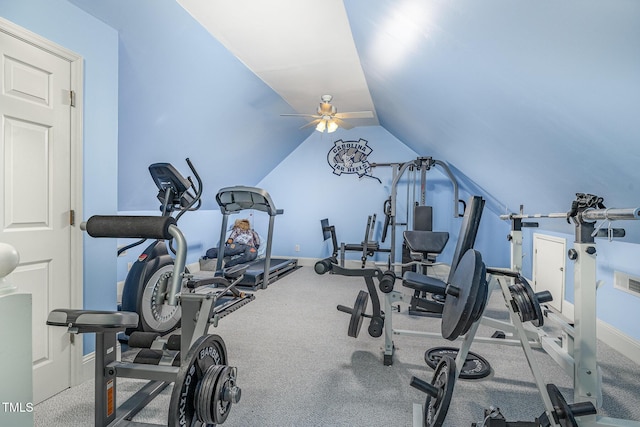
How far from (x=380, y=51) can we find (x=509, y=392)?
2.60 metres

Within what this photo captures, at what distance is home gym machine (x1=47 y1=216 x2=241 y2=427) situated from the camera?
1157 mm

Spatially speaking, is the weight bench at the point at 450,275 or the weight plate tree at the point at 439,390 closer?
the weight plate tree at the point at 439,390

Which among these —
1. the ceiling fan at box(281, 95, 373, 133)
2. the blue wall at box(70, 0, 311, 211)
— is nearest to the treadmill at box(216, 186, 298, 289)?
the blue wall at box(70, 0, 311, 211)

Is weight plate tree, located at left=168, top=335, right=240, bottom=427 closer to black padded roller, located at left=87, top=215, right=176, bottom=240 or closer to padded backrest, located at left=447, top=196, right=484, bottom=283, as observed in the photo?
black padded roller, located at left=87, top=215, right=176, bottom=240

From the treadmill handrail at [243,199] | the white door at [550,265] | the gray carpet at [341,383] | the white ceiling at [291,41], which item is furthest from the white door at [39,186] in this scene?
the white door at [550,265]

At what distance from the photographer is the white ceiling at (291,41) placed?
2.49 m

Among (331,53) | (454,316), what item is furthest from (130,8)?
(454,316)

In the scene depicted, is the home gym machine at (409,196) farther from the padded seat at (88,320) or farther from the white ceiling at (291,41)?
the padded seat at (88,320)

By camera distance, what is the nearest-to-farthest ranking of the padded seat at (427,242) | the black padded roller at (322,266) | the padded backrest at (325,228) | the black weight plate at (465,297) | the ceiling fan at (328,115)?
the black weight plate at (465,297)
the black padded roller at (322,266)
the padded seat at (427,242)
the ceiling fan at (328,115)
the padded backrest at (325,228)

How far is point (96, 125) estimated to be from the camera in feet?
6.88

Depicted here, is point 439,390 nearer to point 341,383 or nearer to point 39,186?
point 341,383

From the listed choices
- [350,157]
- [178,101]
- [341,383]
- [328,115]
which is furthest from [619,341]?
[350,157]

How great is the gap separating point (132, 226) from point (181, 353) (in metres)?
0.70

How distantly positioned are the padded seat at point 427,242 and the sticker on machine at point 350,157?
7.27 feet
